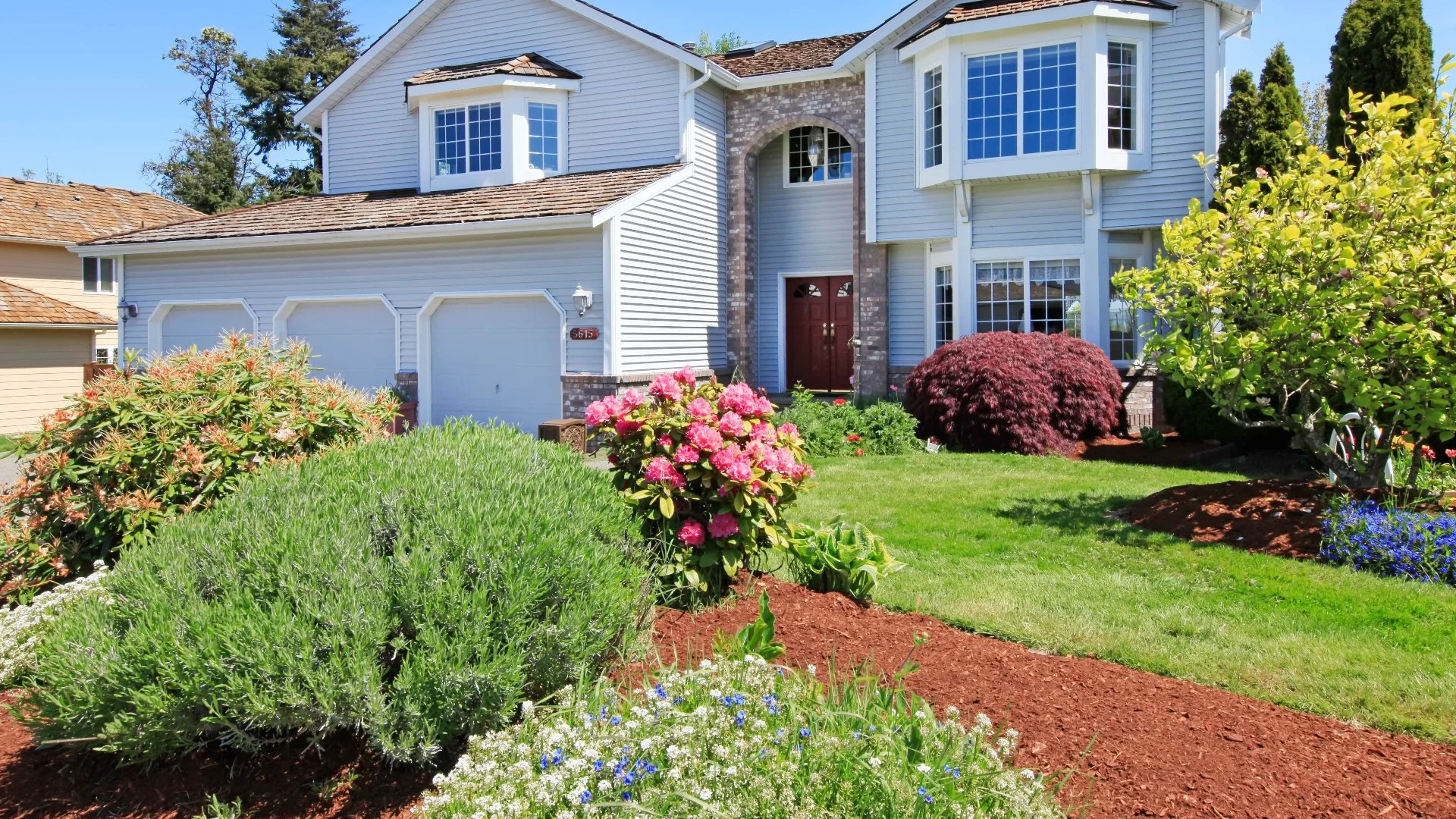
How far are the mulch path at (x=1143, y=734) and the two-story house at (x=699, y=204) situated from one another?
10.6m

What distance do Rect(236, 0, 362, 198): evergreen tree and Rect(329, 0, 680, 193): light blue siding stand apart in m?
22.2

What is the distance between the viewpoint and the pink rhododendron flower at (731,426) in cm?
518

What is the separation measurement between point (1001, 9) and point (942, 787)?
1447 cm

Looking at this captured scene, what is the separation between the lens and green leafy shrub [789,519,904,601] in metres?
5.54

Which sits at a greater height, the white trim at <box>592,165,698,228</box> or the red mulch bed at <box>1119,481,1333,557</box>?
the white trim at <box>592,165,698,228</box>

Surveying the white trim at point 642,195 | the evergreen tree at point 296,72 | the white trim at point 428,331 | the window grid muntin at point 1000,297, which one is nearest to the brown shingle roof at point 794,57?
the white trim at point 642,195


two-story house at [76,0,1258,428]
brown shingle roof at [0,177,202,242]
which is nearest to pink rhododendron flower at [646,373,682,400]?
two-story house at [76,0,1258,428]

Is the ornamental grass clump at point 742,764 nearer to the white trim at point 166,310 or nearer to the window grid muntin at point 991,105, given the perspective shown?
A: the window grid muntin at point 991,105

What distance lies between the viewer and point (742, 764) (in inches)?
115

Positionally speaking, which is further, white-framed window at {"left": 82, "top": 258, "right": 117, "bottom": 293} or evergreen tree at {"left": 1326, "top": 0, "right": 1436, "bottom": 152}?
white-framed window at {"left": 82, "top": 258, "right": 117, "bottom": 293}

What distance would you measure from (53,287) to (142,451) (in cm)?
2728

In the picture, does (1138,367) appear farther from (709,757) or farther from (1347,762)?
(709,757)

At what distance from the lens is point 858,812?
9.42 ft

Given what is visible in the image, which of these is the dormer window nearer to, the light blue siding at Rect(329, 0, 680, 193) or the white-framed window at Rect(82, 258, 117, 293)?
the light blue siding at Rect(329, 0, 680, 193)
